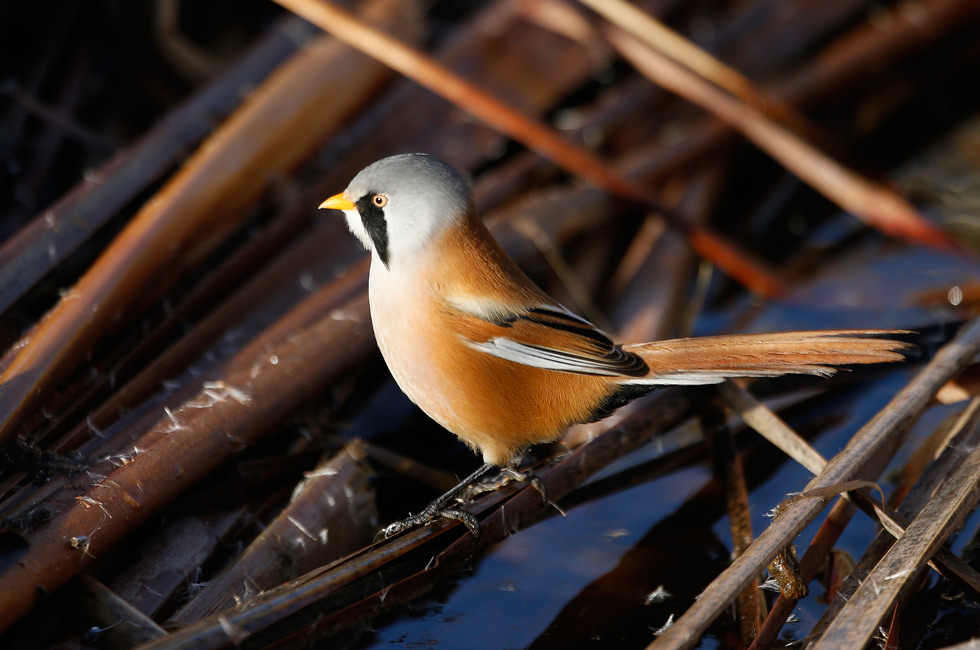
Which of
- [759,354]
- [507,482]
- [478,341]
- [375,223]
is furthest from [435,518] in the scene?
[759,354]

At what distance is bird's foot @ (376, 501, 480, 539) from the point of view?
107 inches

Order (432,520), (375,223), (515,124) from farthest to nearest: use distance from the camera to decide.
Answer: (515,124)
(375,223)
(432,520)

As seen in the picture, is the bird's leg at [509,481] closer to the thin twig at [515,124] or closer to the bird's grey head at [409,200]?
the bird's grey head at [409,200]

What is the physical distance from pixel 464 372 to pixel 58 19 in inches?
122

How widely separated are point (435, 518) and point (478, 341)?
55cm

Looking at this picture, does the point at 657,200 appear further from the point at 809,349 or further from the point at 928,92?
the point at 928,92

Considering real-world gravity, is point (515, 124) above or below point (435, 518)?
above

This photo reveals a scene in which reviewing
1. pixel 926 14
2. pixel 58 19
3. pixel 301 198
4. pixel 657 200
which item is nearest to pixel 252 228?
pixel 301 198

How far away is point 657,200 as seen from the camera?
14.5 feet

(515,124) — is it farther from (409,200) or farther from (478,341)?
(478,341)

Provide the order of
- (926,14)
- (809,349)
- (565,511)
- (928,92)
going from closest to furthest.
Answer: (809,349), (565,511), (926,14), (928,92)

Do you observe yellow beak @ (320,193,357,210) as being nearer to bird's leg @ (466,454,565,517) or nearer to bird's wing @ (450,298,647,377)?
bird's wing @ (450,298,647,377)

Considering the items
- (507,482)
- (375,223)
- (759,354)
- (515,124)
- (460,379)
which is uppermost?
(515,124)

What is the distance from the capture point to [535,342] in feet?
9.38
